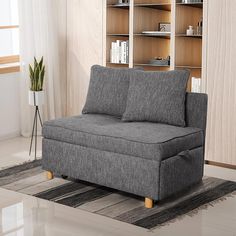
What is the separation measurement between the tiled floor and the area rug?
0.08 meters

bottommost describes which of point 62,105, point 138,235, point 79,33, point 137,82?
point 138,235

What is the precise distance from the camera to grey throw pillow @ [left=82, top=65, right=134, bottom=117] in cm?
452

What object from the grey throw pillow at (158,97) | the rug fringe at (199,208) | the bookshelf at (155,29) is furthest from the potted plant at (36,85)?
the rug fringe at (199,208)

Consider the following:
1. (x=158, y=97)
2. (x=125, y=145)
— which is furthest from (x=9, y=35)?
(x=125, y=145)

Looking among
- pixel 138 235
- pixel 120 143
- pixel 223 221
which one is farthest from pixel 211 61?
pixel 138 235

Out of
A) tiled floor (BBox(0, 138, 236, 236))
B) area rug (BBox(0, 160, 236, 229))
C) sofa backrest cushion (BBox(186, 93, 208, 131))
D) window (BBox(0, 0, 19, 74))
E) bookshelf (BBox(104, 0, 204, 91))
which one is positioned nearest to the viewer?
tiled floor (BBox(0, 138, 236, 236))

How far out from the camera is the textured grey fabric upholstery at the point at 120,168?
12.5 ft

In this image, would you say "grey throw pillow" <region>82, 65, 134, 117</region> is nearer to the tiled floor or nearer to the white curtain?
the tiled floor

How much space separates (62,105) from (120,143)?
7.63ft

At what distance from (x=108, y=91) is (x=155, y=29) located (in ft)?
4.82

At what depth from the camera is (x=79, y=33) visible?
5.88 m

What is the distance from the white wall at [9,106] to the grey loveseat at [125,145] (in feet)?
4.79

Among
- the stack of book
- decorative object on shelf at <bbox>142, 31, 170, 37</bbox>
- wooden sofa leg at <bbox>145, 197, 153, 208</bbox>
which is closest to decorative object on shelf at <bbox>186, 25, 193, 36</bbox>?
decorative object on shelf at <bbox>142, 31, 170, 37</bbox>

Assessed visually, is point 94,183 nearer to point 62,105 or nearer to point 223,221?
point 223,221
